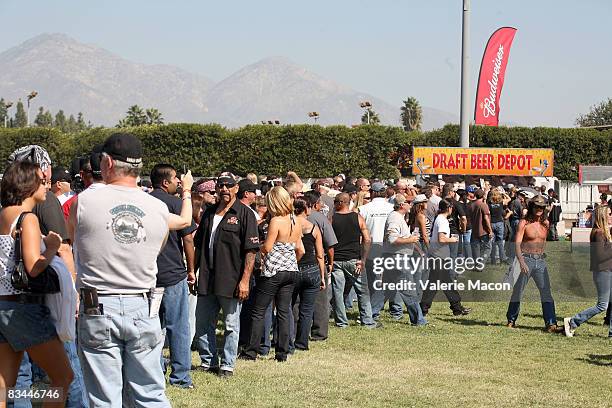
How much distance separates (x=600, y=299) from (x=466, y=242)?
21.6 feet

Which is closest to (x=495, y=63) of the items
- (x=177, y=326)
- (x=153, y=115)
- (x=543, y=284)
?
(x=543, y=284)

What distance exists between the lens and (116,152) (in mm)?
5172

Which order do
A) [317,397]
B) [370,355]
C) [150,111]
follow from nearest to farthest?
[317,397], [370,355], [150,111]

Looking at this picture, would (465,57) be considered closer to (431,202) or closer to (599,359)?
(431,202)

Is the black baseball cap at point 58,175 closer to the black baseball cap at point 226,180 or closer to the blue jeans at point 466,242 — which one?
the black baseball cap at point 226,180

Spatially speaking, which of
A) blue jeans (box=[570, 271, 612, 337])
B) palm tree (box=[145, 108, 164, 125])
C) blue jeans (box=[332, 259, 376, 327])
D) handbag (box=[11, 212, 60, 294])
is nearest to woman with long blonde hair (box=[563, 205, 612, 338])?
blue jeans (box=[570, 271, 612, 337])

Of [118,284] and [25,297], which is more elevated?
[118,284]

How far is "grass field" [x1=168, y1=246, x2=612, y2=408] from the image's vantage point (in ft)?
27.6

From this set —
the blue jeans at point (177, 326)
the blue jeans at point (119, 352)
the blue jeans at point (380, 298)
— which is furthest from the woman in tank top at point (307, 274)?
the blue jeans at point (119, 352)

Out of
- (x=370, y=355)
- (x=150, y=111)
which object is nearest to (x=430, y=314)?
(x=370, y=355)

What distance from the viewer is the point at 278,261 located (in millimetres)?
9836

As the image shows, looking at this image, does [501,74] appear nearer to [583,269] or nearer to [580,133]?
[580,133]

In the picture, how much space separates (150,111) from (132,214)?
337ft

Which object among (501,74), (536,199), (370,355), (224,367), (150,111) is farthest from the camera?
(150,111)
